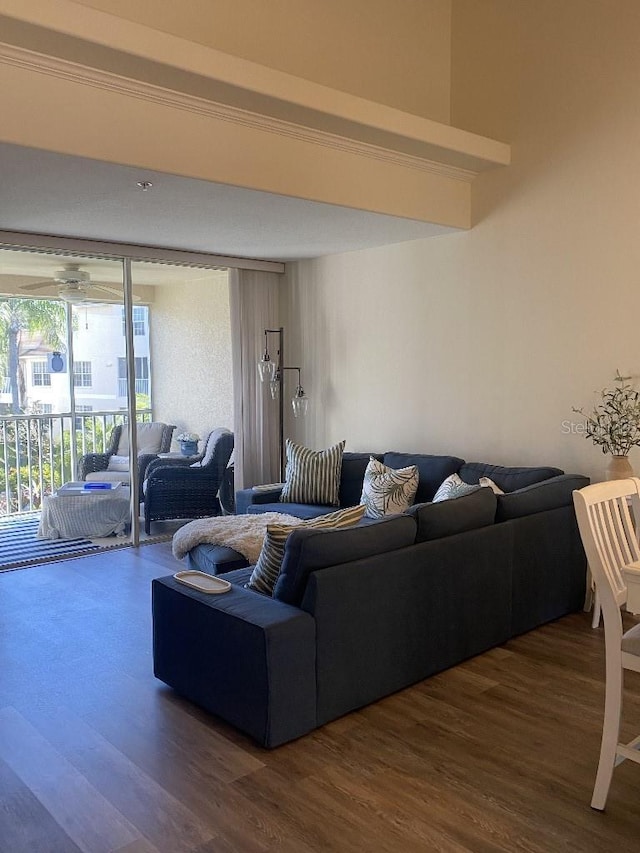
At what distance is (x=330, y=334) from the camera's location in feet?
21.4

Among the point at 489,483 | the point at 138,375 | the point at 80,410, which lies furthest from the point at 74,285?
the point at 489,483

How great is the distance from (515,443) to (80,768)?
11.5 ft

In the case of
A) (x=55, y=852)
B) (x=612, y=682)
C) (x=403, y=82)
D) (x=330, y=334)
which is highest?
(x=403, y=82)

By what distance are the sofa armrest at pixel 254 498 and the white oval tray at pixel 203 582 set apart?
8.03 feet

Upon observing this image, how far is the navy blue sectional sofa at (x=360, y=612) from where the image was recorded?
9.46 feet

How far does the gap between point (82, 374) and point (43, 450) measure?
711mm

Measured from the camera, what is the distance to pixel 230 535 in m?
4.50

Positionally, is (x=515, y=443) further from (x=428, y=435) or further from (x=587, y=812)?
(x=587, y=812)

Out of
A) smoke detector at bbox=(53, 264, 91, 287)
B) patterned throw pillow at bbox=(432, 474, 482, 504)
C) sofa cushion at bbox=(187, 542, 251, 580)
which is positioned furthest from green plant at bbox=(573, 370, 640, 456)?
smoke detector at bbox=(53, 264, 91, 287)

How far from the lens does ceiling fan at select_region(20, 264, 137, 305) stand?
5714 mm

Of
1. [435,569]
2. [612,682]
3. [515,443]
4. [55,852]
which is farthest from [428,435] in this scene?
[55,852]

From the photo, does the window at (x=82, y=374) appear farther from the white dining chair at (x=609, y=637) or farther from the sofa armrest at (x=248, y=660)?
the white dining chair at (x=609, y=637)

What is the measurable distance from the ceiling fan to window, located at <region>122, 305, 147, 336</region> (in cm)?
25

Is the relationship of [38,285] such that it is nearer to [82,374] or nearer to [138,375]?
[82,374]
